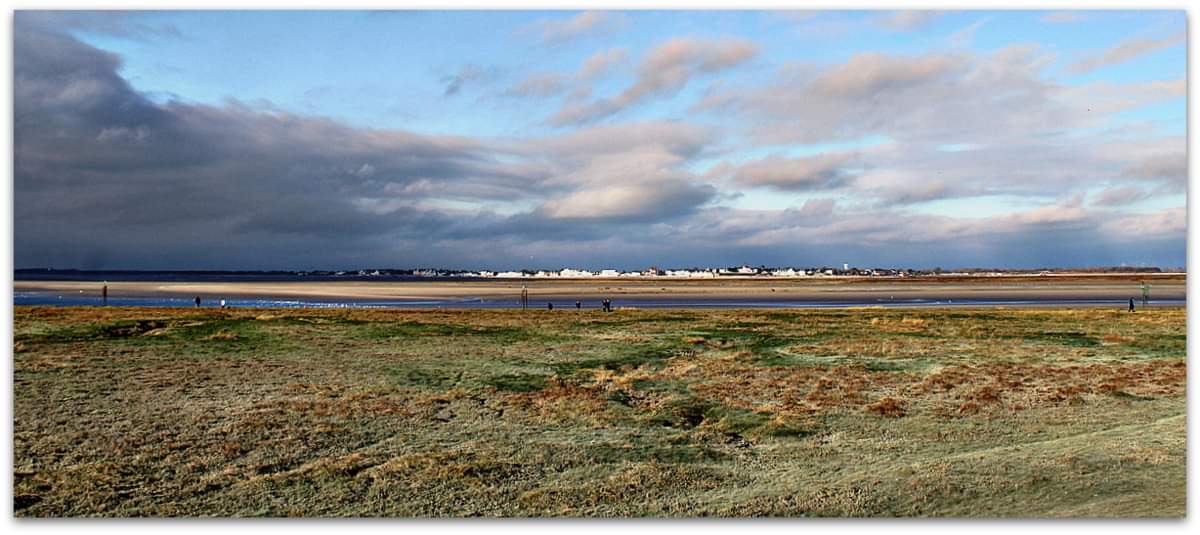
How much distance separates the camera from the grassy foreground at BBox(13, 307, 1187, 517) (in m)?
8.59

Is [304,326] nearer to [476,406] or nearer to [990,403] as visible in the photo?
[476,406]

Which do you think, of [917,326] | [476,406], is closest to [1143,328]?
[917,326]

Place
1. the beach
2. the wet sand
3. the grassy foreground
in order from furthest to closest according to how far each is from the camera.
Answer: the wet sand
the beach
the grassy foreground

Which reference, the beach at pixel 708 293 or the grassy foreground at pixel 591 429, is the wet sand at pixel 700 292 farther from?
the grassy foreground at pixel 591 429

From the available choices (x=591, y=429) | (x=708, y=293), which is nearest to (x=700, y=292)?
(x=708, y=293)

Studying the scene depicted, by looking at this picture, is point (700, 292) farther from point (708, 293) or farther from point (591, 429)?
point (591, 429)

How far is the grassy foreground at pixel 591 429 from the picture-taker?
8.59 m

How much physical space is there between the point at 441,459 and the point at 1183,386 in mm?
15490

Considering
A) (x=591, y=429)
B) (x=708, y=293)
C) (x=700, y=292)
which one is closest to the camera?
(x=591, y=429)

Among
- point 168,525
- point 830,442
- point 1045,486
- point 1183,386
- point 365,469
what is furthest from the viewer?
point 1183,386

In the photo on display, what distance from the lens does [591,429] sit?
12148 mm

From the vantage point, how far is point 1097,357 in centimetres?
2014

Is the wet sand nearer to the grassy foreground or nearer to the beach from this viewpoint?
the beach

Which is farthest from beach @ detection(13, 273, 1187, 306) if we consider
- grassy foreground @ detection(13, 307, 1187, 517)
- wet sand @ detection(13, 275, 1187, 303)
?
grassy foreground @ detection(13, 307, 1187, 517)
